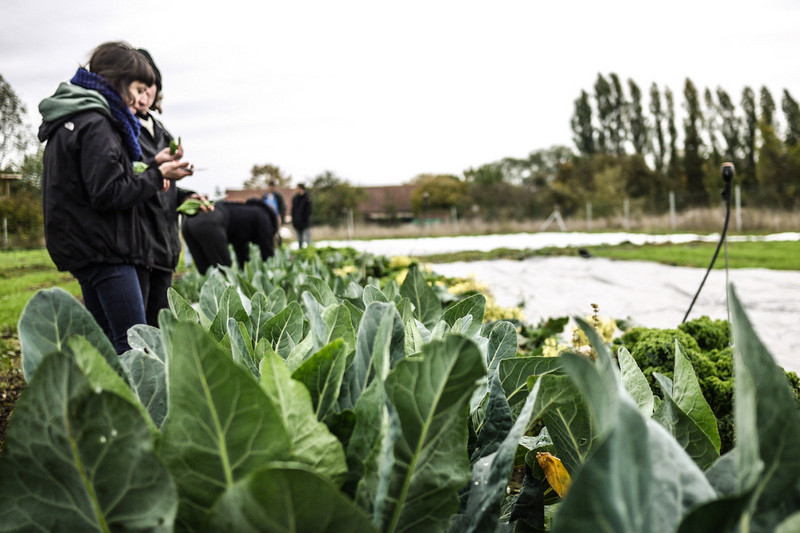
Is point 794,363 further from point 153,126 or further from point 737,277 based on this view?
point 737,277

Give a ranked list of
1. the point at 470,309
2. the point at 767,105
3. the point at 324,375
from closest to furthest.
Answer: the point at 324,375
the point at 470,309
the point at 767,105

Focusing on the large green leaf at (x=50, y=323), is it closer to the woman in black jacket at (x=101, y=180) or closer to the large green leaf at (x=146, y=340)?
the large green leaf at (x=146, y=340)

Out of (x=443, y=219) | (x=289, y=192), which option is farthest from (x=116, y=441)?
(x=289, y=192)

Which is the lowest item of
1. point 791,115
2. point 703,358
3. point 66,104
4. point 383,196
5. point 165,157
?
point 703,358

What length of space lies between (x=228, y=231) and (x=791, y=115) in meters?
41.9

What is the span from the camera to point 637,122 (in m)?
44.4

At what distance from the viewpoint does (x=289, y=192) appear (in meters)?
51.3

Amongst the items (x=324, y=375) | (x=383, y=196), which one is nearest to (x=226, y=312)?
(x=324, y=375)

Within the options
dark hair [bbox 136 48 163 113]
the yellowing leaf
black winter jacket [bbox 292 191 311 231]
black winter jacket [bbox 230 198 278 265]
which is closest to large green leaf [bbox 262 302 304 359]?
the yellowing leaf

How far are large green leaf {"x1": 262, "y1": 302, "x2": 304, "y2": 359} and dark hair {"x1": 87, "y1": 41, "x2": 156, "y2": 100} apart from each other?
2078mm

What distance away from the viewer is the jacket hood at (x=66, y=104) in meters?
2.55

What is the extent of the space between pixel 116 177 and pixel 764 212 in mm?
27479

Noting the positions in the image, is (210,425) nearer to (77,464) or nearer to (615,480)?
(77,464)

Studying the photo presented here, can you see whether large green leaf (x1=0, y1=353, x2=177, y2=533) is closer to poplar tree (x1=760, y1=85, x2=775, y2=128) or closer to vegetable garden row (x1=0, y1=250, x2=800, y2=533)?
vegetable garden row (x1=0, y1=250, x2=800, y2=533)
